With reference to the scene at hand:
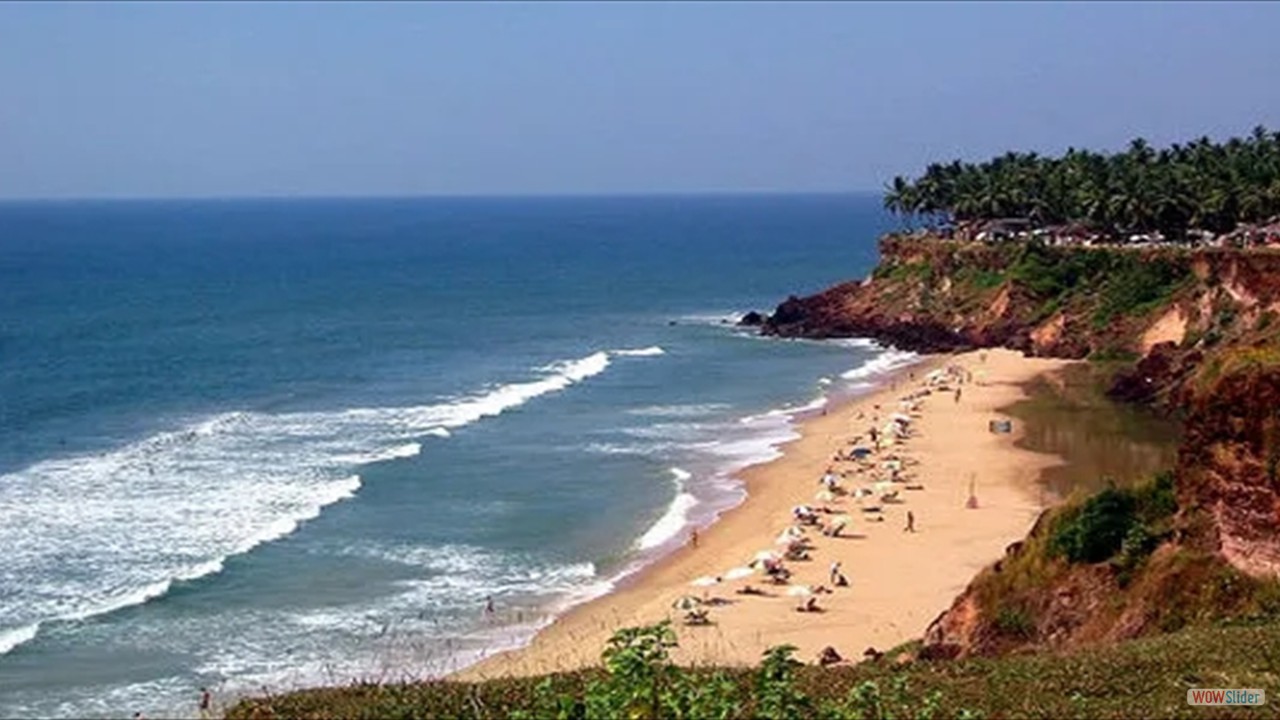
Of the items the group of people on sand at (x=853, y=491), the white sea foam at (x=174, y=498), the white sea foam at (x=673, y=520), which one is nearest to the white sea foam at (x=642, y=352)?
the white sea foam at (x=174, y=498)

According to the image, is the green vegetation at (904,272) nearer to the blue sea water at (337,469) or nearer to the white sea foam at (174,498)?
the blue sea water at (337,469)

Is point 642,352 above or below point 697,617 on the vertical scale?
above

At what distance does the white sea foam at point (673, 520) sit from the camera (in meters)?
42.2

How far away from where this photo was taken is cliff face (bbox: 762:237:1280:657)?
25125mm

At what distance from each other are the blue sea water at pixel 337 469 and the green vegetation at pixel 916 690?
13355 millimetres

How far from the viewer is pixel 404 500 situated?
46.4 metres

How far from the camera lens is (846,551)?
40469 millimetres

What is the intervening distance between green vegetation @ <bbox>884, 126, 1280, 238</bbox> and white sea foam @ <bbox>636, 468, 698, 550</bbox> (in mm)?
41708

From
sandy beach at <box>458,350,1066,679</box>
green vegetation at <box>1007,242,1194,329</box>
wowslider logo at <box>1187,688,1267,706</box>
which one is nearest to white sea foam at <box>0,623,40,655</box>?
sandy beach at <box>458,350,1066,679</box>

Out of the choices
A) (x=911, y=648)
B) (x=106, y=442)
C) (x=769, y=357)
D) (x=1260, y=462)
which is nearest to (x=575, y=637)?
(x=911, y=648)

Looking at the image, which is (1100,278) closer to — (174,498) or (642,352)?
(642,352)

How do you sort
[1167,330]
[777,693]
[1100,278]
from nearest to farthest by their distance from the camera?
1. [777,693]
2. [1167,330]
3. [1100,278]

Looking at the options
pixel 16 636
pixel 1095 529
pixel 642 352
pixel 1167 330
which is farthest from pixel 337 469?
pixel 1167 330

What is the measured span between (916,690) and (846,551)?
2386cm
